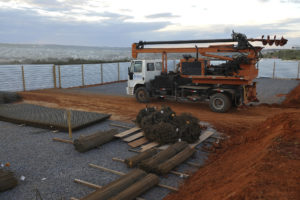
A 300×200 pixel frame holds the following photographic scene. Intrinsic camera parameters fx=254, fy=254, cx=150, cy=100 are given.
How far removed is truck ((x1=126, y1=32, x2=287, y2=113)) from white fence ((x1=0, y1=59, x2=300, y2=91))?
396 inches

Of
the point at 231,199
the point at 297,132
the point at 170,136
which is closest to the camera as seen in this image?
the point at 231,199

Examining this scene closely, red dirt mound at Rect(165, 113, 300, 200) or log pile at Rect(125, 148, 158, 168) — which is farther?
log pile at Rect(125, 148, 158, 168)

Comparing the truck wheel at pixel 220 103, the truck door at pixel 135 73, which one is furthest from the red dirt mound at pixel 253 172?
the truck door at pixel 135 73

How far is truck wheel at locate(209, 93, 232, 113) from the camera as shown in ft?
42.6

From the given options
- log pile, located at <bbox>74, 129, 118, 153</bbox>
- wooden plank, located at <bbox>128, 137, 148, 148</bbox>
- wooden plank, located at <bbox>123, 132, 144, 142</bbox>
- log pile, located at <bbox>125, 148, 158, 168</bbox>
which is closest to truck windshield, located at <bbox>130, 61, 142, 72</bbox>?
wooden plank, located at <bbox>123, 132, 144, 142</bbox>

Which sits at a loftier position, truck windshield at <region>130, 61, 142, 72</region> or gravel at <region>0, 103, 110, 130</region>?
truck windshield at <region>130, 61, 142, 72</region>

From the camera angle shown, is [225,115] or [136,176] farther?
[225,115]

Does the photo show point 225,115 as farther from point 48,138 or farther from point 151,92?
point 48,138

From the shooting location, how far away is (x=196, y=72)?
44.9 feet

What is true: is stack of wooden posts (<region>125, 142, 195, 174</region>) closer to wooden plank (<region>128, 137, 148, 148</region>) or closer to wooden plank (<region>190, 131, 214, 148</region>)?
wooden plank (<region>190, 131, 214, 148</region>)

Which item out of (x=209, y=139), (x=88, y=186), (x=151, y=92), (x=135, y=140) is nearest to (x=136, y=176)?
(x=88, y=186)

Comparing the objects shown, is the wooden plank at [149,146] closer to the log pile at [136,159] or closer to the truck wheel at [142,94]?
the log pile at [136,159]

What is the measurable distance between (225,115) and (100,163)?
24.8ft

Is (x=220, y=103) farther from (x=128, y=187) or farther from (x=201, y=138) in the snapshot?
(x=128, y=187)
